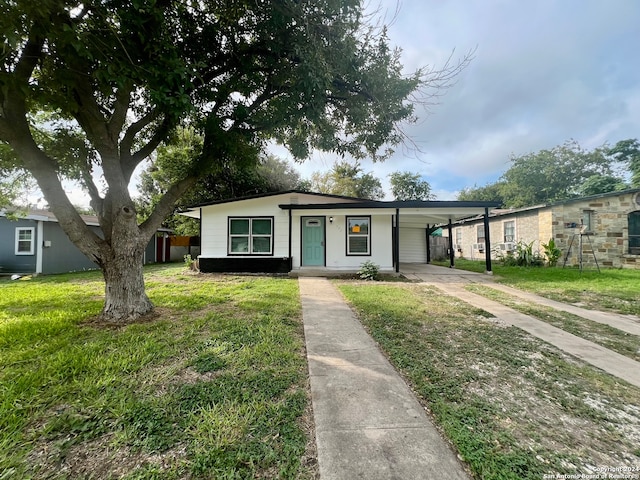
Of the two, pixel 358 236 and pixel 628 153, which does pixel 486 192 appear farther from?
pixel 358 236

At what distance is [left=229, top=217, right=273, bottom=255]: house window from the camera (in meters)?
10.8

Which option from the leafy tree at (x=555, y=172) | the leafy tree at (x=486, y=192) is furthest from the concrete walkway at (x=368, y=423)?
the leafy tree at (x=486, y=192)

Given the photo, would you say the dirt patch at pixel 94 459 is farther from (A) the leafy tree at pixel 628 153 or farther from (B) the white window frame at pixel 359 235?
(A) the leafy tree at pixel 628 153

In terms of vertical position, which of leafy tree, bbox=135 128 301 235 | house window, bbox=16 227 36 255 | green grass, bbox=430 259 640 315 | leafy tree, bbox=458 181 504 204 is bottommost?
green grass, bbox=430 259 640 315

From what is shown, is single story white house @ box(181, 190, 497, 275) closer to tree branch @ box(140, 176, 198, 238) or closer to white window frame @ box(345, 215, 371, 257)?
white window frame @ box(345, 215, 371, 257)

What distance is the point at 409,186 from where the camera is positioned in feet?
88.1

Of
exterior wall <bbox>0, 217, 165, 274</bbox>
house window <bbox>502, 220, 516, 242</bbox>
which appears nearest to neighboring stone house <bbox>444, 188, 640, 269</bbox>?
house window <bbox>502, 220, 516, 242</bbox>

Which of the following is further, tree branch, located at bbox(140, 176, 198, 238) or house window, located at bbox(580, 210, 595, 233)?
house window, located at bbox(580, 210, 595, 233)

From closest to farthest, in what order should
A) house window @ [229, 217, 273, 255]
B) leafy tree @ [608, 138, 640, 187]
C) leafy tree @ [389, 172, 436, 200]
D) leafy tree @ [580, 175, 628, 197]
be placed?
house window @ [229, 217, 273, 255], leafy tree @ [580, 175, 628, 197], leafy tree @ [608, 138, 640, 187], leafy tree @ [389, 172, 436, 200]

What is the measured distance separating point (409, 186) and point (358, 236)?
730 inches

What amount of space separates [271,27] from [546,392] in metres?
6.35

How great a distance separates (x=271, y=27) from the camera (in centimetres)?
468

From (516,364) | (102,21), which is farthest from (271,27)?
(516,364)

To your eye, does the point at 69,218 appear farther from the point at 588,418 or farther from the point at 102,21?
the point at 588,418
